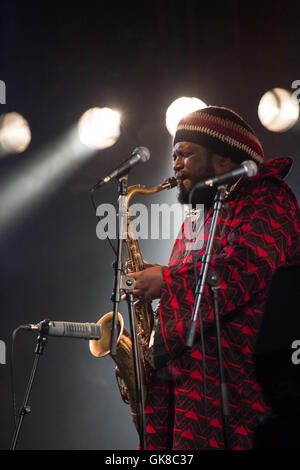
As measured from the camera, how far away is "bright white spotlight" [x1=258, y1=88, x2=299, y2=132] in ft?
15.5

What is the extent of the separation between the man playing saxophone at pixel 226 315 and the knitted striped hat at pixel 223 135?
9.6 inches

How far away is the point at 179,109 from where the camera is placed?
537 cm

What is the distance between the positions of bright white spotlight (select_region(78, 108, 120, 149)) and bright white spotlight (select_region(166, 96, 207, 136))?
568mm

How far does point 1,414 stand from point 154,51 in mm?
4189

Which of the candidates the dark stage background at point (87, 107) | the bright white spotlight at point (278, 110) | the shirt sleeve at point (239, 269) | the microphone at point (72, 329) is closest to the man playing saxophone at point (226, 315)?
the shirt sleeve at point (239, 269)

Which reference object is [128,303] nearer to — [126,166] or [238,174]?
[126,166]

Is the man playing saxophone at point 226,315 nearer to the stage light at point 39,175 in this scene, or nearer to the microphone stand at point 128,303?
the microphone stand at point 128,303

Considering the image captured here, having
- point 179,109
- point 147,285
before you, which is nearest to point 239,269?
point 147,285

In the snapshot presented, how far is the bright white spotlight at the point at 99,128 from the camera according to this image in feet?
17.9

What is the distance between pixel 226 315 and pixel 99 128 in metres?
3.39
